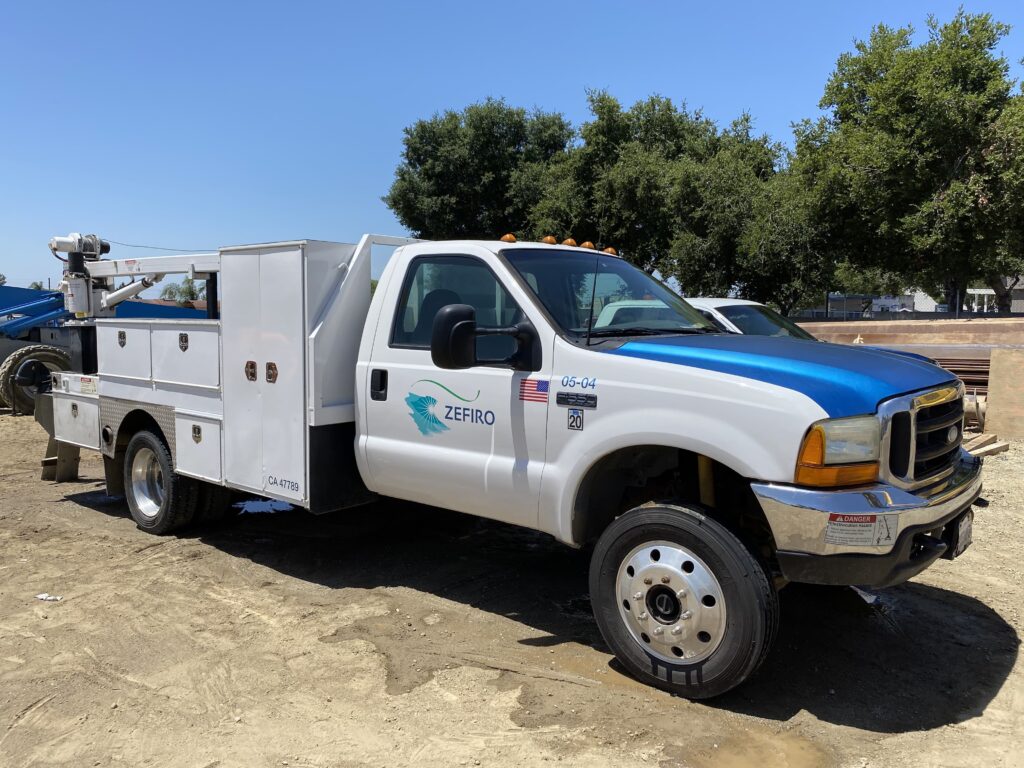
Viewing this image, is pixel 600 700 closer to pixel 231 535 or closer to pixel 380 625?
pixel 380 625

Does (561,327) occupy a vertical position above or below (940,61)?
below

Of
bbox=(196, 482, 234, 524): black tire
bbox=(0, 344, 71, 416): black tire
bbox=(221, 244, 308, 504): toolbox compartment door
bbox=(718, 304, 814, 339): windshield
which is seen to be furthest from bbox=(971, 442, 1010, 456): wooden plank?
bbox=(0, 344, 71, 416): black tire

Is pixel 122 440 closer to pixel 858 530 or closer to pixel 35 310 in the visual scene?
pixel 858 530

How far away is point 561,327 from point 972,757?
259 centimetres

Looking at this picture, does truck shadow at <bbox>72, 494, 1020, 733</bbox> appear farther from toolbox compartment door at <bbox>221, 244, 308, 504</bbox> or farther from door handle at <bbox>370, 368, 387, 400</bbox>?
door handle at <bbox>370, 368, 387, 400</bbox>

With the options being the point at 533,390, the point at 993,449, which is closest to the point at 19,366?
the point at 533,390

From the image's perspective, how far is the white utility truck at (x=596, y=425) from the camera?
335 centimetres

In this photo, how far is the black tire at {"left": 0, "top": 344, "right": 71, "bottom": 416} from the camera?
12.5 metres

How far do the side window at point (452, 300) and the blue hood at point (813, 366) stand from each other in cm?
77

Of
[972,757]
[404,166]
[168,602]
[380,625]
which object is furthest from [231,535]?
[404,166]

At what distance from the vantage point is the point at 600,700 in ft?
12.3

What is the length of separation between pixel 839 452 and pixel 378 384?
106 inches

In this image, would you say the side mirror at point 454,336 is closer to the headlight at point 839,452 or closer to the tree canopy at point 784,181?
the headlight at point 839,452

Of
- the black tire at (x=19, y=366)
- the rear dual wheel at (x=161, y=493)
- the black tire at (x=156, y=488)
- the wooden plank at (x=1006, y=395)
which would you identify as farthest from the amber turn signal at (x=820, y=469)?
the black tire at (x=19, y=366)
